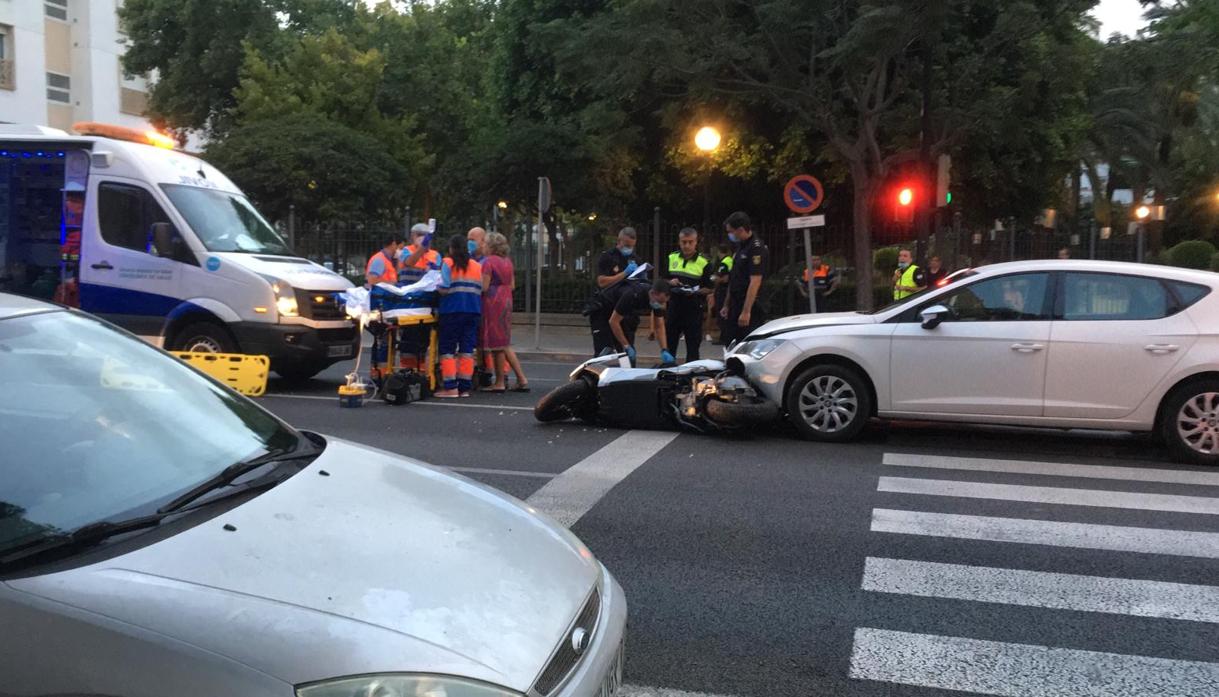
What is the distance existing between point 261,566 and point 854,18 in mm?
16287

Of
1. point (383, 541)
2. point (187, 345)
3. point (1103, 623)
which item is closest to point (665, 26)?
point (187, 345)

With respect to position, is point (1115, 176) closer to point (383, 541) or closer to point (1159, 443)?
→ point (1159, 443)

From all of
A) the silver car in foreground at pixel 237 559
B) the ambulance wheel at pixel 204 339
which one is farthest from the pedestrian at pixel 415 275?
the silver car in foreground at pixel 237 559

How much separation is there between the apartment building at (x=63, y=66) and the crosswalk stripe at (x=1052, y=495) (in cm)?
3758

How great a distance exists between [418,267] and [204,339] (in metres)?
2.56

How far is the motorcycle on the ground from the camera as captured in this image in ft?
28.6

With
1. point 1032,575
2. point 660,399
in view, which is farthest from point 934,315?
point 1032,575

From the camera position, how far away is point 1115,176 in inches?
1745

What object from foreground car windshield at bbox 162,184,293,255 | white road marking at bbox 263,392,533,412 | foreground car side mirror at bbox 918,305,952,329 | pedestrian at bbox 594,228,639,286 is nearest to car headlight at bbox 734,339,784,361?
foreground car side mirror at bbox 918,305,952,329

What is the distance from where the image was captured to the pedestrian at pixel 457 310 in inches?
427

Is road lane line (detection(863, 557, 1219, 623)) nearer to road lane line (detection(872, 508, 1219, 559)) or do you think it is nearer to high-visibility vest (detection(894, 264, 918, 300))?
road lane line (detection(872, 508, 1219, 559))

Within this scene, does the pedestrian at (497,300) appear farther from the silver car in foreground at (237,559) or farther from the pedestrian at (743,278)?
the silver car in foreground at (237,559)

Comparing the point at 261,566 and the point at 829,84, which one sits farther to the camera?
the point at 829,84

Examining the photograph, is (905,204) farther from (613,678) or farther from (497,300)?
(613,678)
